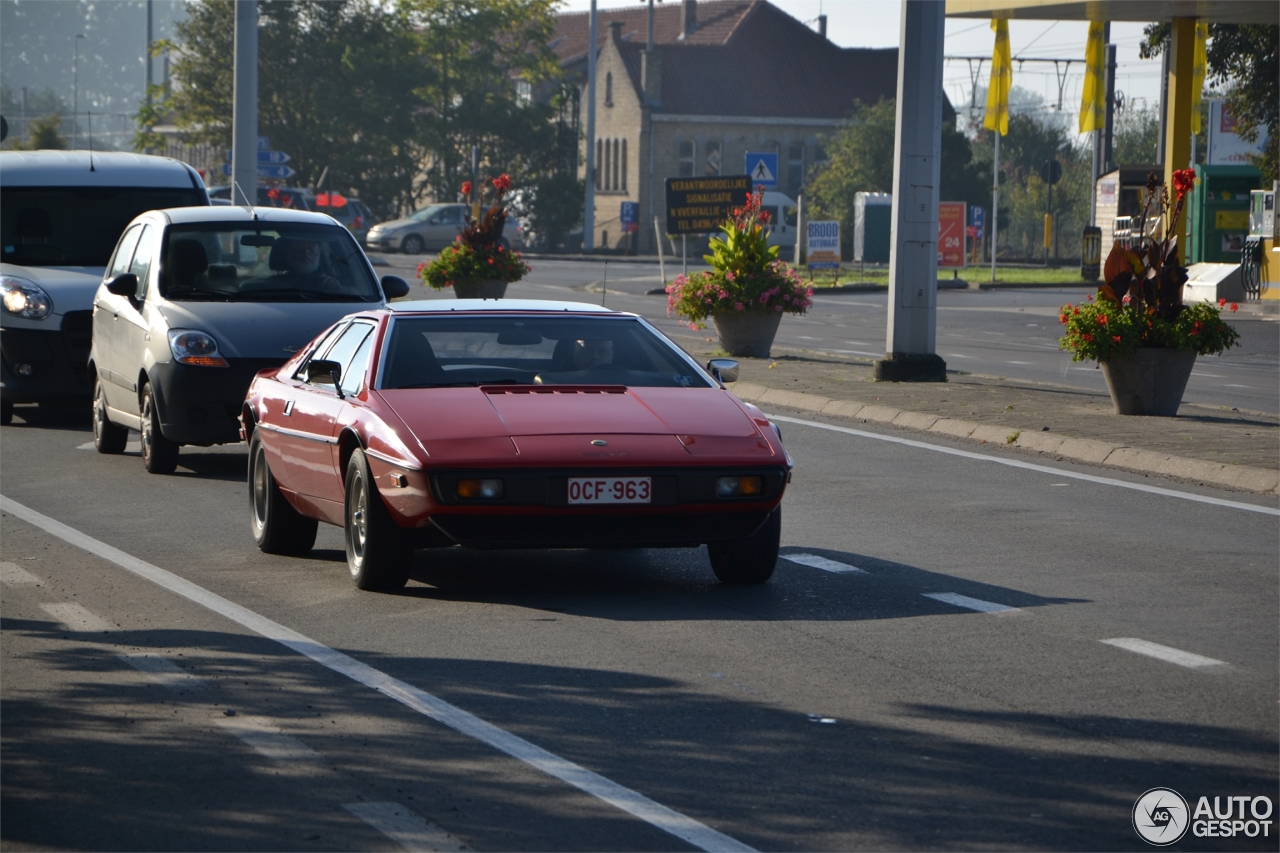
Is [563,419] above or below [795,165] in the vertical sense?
below

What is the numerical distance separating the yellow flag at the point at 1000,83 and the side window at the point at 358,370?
19.6m

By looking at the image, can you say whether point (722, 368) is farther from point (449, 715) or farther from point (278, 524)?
point (449, 715)

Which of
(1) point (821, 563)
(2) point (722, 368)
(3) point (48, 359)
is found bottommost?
(1) point (821, 563)

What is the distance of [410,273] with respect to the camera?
49812 mm

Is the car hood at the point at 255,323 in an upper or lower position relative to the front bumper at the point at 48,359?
upper

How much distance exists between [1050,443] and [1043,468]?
1014mm

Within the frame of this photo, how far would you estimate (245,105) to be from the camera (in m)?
27.8

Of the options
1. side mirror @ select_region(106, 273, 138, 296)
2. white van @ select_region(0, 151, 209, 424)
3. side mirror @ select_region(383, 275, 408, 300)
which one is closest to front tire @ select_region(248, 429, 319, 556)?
side mirror @ select_region(106, 273, 138, 296)

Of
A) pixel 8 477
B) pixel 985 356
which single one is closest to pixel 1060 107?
pixel 985 356

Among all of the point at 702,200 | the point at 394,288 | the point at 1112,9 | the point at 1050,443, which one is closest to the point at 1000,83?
the point at 1112,9

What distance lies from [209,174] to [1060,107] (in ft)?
120

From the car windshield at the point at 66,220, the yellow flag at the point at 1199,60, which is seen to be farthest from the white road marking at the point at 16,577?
the yellow flag at the point at 1199,60

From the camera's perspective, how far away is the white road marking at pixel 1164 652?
7027 mm

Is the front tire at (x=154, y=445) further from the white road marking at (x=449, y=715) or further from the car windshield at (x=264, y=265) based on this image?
Answer: the white road marking at (x=449, y=715)
